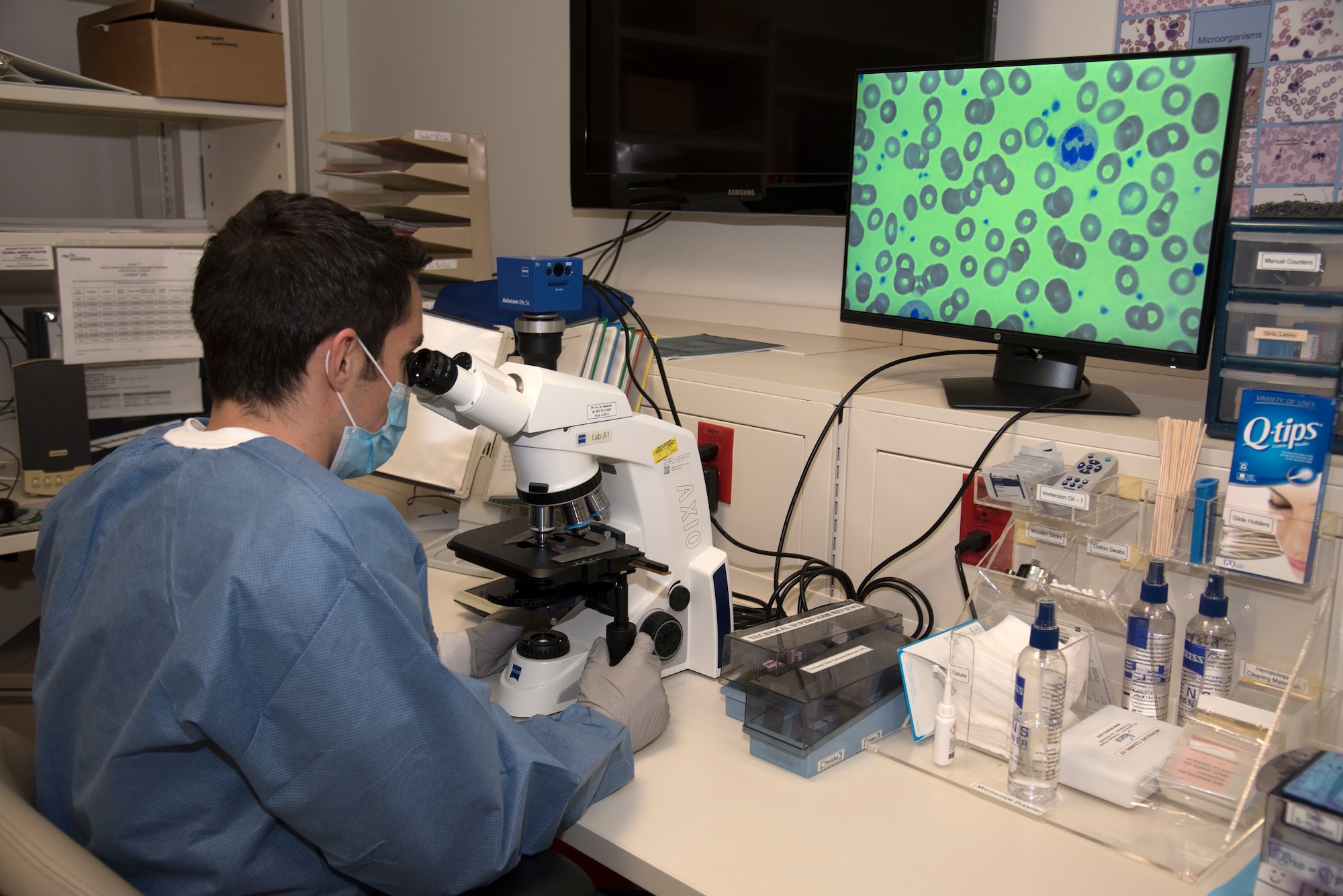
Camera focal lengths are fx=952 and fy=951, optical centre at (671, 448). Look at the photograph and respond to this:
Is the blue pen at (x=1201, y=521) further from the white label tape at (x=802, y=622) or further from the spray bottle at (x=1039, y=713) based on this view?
the white label tape at (x=802, y=622)

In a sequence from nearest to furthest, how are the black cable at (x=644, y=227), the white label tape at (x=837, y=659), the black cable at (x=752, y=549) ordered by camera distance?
the white label tape at (x=837, y=659), the black cable at (x=752, y=549), the black cable at (x=644, y=227)

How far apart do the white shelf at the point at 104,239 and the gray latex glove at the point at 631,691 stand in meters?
1.38

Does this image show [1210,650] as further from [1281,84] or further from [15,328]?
[15,328]

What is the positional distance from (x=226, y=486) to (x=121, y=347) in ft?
4.84

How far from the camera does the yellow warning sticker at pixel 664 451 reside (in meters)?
1.22

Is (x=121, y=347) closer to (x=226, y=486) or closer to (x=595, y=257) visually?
(x=595, y=257)

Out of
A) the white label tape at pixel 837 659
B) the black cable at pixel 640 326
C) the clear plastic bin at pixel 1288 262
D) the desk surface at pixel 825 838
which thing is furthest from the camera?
the black cable at pixel 640 326

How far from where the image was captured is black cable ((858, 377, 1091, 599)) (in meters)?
1.22

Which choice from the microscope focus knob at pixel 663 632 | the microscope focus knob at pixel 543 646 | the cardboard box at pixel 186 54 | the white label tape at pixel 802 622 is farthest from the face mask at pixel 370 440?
the cardboard box at pixel 186 54

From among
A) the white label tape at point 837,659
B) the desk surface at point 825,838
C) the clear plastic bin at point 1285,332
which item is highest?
the clear plastic bin at point 1285,332

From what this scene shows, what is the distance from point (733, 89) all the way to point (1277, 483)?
1.33 metres

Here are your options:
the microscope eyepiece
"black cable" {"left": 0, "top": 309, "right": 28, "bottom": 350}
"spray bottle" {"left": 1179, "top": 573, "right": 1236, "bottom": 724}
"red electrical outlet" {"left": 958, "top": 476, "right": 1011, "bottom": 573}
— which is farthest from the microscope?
"black cable" {"left": 0, "top": 309, "right": 28, "bottom": 350}

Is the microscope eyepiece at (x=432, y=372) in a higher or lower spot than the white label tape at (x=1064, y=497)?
higher

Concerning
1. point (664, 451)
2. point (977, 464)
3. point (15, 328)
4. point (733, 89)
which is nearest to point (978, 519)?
point (977, 464)
